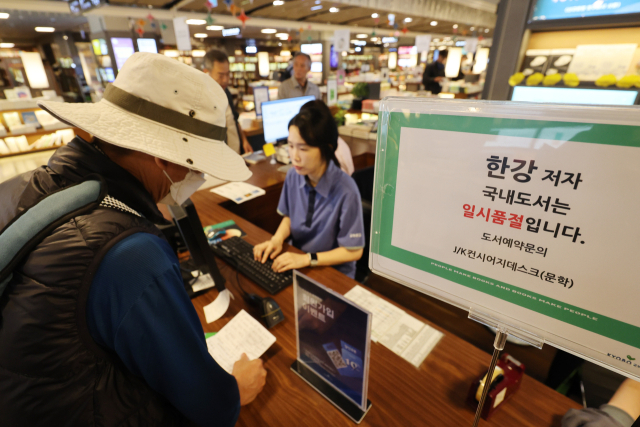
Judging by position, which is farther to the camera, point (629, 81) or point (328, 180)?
point (629, 81)

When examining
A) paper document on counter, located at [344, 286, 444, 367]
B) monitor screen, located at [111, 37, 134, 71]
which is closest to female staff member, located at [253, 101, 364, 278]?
paper document on counter, located at [344, 286, 444, 367]

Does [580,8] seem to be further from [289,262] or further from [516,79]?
[289,262]

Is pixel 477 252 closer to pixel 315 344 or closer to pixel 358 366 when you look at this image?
pixel 358 366

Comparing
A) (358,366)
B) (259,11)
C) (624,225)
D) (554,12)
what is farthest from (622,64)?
(259,11)

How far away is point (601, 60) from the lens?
7.55 ft

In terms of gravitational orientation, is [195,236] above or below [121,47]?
below

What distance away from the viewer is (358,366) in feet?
2.43

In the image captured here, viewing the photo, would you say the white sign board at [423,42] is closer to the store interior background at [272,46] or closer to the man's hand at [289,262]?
the store interior background at [272,46]

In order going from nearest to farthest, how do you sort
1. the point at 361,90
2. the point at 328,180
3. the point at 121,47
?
1. the point at 328,180
2. the point at 361,90
3. the point at 121,47

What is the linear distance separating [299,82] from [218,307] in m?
3.71

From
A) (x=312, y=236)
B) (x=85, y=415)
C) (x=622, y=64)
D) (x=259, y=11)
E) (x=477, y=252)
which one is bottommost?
(x=312, y=236)

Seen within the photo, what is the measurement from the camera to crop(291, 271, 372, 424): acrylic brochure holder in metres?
0.71

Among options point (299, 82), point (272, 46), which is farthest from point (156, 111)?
point (272, 46)

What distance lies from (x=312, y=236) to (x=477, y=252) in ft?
4.00
